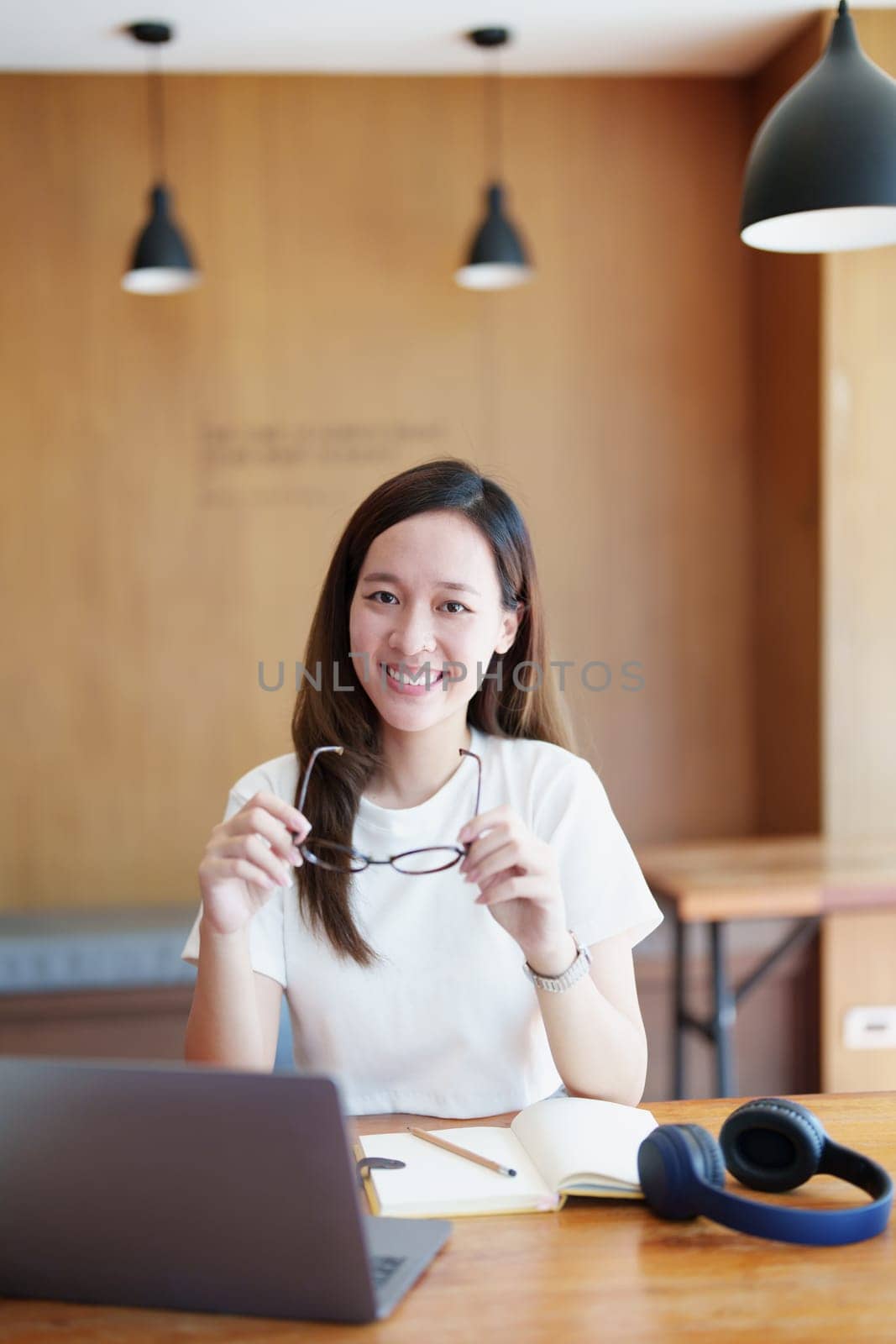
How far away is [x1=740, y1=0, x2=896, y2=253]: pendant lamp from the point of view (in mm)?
1699

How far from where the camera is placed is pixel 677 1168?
3.54 ft

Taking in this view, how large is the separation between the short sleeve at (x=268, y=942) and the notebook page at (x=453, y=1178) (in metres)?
0.34

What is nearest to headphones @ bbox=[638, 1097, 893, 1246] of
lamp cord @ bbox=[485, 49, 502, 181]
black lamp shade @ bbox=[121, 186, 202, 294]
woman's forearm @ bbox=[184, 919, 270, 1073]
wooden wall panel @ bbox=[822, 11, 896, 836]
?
woman's forearm @ bbox=[184, 919, 270, 1073]

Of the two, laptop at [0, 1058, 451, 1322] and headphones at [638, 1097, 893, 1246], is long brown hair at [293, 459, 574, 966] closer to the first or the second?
headphones at [638, 1097, 893, 1246]

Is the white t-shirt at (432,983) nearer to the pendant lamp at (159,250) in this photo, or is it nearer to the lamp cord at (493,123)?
the pendant lamp at (159,250)

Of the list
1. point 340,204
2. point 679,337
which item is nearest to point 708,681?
point 679,337

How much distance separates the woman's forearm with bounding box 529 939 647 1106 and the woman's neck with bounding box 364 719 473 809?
0.36m

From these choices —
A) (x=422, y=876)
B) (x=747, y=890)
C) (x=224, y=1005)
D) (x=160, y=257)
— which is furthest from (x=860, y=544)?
(x=224, y=1005)

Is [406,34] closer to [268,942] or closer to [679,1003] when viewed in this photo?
[679,1003]

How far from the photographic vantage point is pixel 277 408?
3.80 metres

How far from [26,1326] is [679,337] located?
3.48 metres

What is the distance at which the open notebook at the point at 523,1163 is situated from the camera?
113 cm

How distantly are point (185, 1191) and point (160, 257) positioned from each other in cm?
295

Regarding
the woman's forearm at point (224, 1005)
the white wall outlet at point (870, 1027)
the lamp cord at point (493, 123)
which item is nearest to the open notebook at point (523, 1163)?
the woman's forearm at point (224, 1005)
